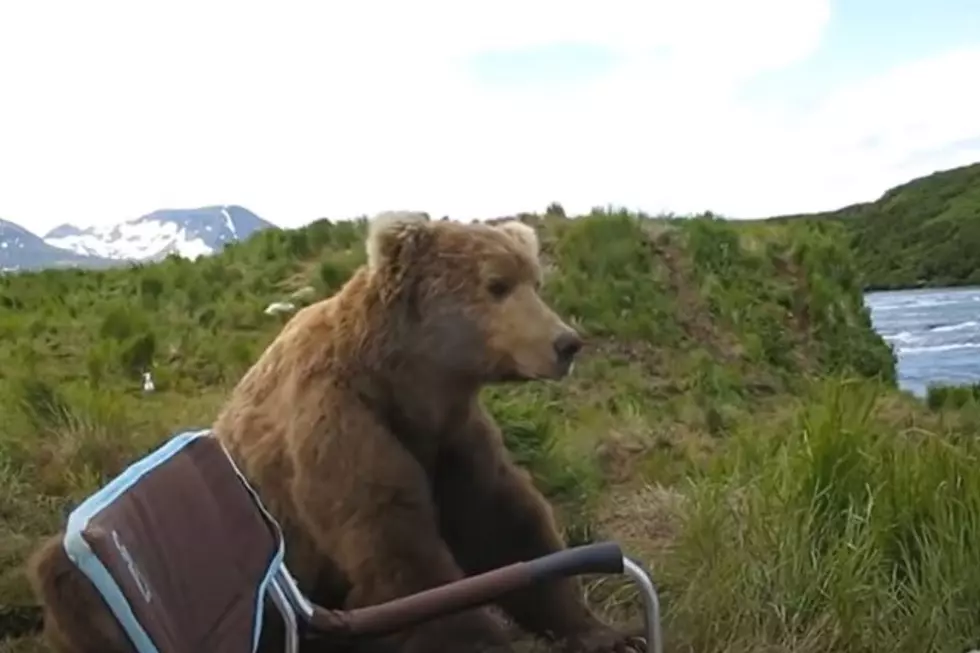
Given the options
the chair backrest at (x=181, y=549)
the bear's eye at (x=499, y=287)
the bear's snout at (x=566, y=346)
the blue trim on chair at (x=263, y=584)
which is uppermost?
the bear's eye at (x=499, y=287)

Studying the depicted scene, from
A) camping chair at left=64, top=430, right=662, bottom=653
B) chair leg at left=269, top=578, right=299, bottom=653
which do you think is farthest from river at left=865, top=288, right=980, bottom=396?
chair leg at left=269, top=578, right=299, bottom=653

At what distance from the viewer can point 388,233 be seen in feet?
12.9

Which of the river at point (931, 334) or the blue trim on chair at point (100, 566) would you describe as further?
the river at point (931, 334)

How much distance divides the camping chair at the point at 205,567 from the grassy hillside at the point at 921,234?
86.6ft

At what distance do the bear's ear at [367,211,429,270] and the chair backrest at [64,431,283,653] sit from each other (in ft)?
3.66

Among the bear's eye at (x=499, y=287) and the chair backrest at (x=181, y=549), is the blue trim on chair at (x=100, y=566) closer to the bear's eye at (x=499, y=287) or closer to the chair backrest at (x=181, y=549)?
the chair backrest at (x=181, y=549)

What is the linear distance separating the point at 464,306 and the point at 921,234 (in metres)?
38.0

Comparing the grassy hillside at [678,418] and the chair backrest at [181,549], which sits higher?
the chair backrest at [181,549]

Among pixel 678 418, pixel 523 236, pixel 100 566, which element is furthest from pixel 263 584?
pixel 678 418

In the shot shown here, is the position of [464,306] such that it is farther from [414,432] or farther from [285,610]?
[285,610]

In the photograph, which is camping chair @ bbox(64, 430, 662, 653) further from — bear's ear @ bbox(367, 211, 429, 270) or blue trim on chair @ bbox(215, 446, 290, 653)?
bear's ear @ bbox(367, 211, 429, 270)

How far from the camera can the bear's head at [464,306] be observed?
383 centimetres

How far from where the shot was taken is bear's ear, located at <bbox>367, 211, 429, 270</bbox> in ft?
12.9

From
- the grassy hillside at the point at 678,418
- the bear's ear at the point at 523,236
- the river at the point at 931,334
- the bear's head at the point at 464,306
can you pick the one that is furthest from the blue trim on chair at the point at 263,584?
the river at the point at 931,334
